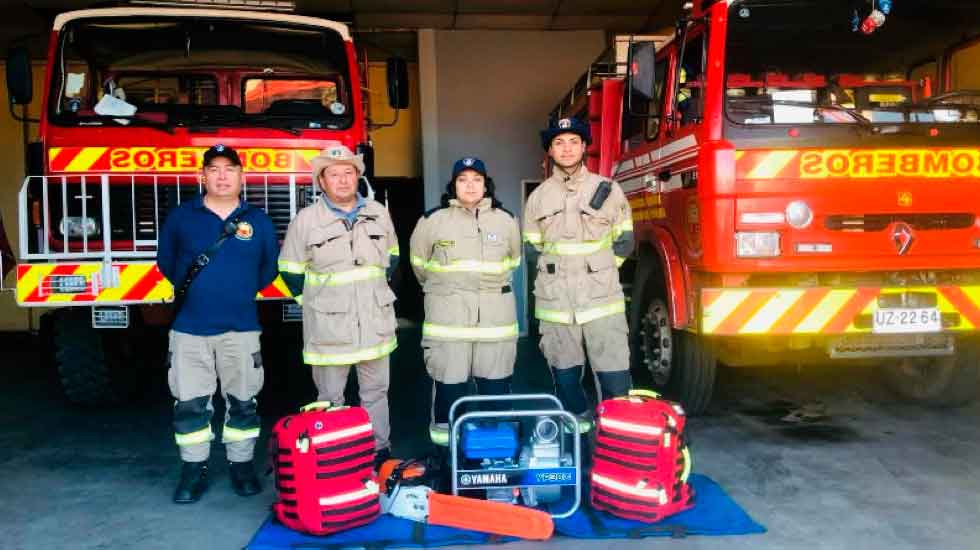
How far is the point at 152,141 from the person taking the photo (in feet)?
16.5

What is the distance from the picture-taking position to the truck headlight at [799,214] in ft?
14.2

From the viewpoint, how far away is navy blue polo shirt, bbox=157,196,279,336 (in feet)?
12.8

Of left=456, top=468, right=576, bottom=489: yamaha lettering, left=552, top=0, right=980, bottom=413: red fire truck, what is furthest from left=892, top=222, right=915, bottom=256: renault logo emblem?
left=456, top=468, right=576, bottom=489: yamaha lettering

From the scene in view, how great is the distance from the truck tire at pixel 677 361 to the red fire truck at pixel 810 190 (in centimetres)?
6

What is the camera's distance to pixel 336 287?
3922 millimetres

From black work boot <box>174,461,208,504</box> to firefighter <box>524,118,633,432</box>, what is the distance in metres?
1.79

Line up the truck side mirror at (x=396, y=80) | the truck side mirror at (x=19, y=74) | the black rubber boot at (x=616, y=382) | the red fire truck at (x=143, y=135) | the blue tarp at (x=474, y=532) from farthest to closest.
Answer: the truck side mirror at (x=396, y=80) < the truck side mirror at (x=19, y=74) < the red fire truck at (x=143, y=135) < the black rubber boot at (x=616, y=382) < the blue tarp at (x=474, y=532)

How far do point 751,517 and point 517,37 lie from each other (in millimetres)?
8008

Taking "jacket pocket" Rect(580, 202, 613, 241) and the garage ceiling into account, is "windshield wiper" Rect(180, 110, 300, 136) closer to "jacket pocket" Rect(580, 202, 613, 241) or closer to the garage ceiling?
"jacket pocket" Rect(580, 202, 613, 241)

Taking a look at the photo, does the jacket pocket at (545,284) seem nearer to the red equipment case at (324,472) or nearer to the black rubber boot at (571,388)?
the black rubber boot at (571,388)

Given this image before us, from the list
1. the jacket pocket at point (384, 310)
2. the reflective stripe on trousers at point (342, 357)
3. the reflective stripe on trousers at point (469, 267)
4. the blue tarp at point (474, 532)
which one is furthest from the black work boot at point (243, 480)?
the reflective stripe on trousers at point (469, 267)

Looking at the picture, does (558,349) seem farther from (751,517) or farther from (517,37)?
(517,37)

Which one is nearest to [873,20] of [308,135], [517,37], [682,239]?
[682,239]

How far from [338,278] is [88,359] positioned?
8.01 feet
